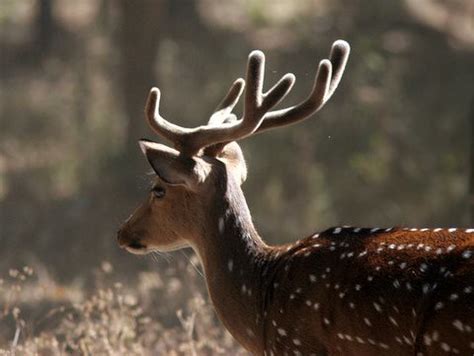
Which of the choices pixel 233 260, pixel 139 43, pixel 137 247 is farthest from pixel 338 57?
pixel 139 43

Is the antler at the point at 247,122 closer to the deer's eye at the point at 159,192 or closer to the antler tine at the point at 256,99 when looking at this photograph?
the antler tine at the point at 256,99

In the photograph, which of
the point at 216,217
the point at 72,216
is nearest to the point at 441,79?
the point at 72,216

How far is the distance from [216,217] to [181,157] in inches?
17.0

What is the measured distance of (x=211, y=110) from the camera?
17.4 m

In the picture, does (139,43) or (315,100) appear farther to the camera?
(139,43)

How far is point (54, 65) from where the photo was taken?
19.4 metres

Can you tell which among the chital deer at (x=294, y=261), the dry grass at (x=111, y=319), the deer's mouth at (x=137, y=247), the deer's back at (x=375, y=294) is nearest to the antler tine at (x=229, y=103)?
the chital deer at (x=294, y=261)

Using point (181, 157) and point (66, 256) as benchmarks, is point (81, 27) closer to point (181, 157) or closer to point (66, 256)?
point (66, 256)

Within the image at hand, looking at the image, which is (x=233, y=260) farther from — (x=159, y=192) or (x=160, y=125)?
(x=160, y=125)

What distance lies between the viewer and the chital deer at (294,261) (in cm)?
522

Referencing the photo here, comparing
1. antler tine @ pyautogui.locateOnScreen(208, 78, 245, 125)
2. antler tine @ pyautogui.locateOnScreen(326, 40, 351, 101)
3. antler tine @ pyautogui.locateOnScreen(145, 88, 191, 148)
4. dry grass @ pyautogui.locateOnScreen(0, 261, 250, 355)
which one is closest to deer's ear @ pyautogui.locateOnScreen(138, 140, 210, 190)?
antler tine @ pyautogui.locateOnScreen(145, 88, 191, 148)

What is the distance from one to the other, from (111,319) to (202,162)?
6.44ft

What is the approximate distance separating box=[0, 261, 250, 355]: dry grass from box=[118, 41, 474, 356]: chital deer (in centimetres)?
90

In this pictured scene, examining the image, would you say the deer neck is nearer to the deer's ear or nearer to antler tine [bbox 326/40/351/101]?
the deer's ear
